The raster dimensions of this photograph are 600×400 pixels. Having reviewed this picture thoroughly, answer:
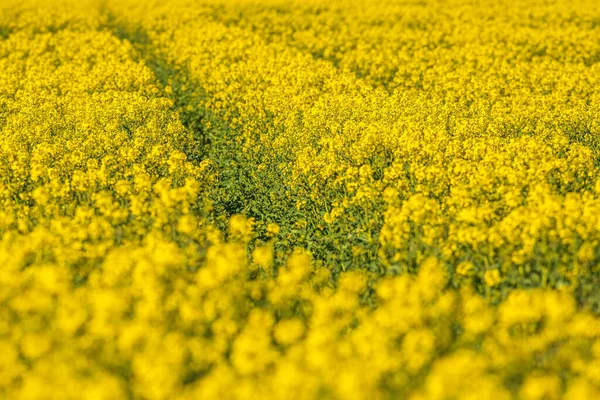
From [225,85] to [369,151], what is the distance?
6.76 m

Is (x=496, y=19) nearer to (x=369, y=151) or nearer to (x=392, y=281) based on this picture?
(x=369, y=151)

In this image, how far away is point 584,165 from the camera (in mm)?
9312

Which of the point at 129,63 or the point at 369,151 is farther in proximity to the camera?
the point at 129,63

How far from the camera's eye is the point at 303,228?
10.1m

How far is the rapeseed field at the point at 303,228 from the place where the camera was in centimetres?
519

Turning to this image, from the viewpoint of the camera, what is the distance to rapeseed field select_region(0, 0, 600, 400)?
519cm

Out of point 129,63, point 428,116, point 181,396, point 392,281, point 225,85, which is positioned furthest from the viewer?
point 129,63

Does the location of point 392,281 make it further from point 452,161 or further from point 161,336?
point 452,161

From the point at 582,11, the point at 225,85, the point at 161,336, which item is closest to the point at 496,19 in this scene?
the point at 582,11

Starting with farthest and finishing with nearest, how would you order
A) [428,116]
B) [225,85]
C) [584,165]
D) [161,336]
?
[225,85] → [428,116] → [584,165] → [161,336]

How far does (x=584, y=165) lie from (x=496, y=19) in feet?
52.3

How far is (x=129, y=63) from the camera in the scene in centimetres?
1845

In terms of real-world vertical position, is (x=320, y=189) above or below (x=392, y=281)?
below

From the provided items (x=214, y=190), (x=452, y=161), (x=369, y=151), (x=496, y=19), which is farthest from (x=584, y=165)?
(x=496, y=19)
